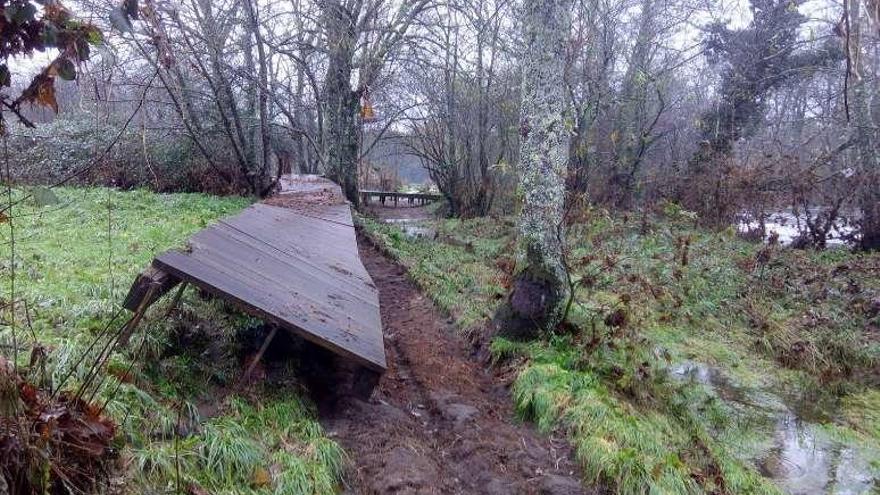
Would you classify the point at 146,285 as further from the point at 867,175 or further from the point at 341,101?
the point at 867,175

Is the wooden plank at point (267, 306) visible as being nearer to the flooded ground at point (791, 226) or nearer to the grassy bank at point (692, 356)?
the grassy bank at point (692, 356)

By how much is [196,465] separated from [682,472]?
2.68 metres

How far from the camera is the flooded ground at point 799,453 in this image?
13.3ft

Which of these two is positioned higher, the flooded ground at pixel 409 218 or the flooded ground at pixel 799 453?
the flooded ground at pixel 409 218

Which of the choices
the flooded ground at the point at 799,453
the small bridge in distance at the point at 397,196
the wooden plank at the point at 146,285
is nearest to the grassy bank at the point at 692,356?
the flooded ground at the point at 799,453

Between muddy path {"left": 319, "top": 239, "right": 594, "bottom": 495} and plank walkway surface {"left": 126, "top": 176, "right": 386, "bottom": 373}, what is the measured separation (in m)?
0.46

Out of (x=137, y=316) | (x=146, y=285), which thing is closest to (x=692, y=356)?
(x=146, y=285)

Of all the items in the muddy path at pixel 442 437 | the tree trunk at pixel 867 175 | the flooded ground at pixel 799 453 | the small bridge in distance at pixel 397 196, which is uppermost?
the tree trunk at pixel 867 175

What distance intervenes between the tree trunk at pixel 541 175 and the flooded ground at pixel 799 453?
61.0 inches

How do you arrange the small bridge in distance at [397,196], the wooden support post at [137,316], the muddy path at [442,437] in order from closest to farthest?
the wooden support post at [137,316] < the muddy path at [442,437] < the small bridge in distance at [397,196]

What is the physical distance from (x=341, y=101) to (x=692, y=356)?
31.4 ft

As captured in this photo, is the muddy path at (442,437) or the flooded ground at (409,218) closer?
the muddy path at (442,437)

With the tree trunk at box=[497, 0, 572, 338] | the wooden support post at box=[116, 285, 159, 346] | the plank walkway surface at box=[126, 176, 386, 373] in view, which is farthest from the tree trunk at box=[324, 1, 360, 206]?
the wooden support post at box=[116, 285, 159, 346]

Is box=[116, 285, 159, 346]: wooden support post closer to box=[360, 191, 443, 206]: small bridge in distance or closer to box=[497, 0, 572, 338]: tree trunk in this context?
box=[497, 0, 572, 338]: tree trunk
